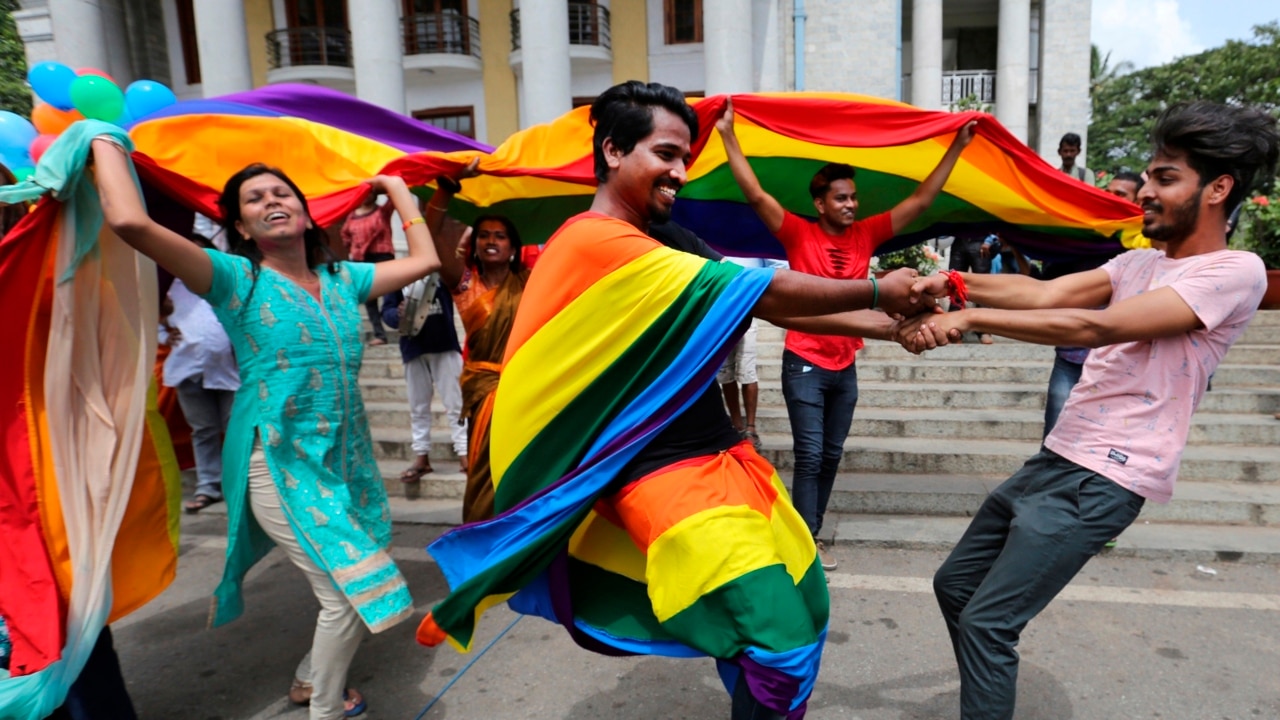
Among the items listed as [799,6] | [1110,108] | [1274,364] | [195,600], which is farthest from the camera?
[1110,108]

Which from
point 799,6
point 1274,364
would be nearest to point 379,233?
point 1274,364

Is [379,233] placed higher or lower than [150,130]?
lower

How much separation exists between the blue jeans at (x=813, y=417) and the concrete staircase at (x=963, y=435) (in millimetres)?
615

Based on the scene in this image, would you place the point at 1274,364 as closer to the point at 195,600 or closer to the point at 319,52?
the point at 195,600

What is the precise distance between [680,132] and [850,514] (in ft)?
11.2

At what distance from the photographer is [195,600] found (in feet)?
13.3

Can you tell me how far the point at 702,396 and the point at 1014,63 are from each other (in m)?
17.1

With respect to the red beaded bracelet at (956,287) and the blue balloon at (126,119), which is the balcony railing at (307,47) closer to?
the blue balloon at (126,119)

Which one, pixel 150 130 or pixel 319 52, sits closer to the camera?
pixel 150 130

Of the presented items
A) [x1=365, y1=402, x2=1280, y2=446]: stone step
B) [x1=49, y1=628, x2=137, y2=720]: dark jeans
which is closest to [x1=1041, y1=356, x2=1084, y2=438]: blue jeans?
[x1=365, y1=402, x2=1280, y2=446]: stone step

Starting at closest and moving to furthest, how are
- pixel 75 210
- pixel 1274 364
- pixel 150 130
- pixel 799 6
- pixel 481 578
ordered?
pixel 481 578 < pixel 75 210 < pixel 150 130 < pixel 1274 364 < pixel 799 6

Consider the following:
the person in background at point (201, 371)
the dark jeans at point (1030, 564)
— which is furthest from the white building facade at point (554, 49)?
the dark jeans at point (1030, 564)

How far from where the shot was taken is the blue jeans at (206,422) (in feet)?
16.6

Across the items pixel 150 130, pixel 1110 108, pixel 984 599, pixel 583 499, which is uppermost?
pixel 1110 108
